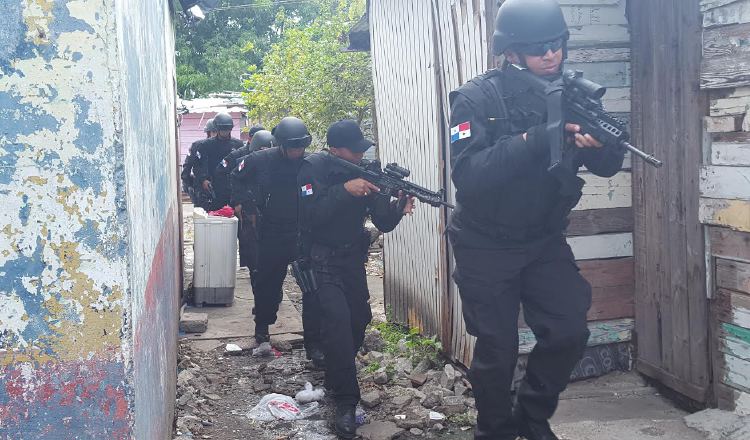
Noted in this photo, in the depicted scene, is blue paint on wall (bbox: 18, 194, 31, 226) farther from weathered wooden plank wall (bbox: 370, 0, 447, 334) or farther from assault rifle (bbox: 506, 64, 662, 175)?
weathered wooden plank wall (bbox: 370, 0, 447, 334)

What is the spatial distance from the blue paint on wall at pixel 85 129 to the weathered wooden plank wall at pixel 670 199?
323 centimetres

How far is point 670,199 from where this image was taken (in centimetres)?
464

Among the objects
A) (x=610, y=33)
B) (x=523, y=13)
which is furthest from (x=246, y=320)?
(x=523, y=13)

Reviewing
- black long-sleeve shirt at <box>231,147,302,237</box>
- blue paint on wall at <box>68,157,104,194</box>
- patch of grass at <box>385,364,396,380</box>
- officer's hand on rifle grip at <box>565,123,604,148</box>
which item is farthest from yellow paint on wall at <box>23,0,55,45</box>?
black long-sleeve shirt at <box>231,147,302,237</box>

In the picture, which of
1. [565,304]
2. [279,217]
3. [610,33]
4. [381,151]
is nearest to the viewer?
[565,304]

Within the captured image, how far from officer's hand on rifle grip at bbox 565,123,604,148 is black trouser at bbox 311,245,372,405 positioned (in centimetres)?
218

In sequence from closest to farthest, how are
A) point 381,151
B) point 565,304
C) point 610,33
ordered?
point 565,304
point 610,33
point 381,151

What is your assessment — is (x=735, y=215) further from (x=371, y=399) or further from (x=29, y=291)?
(x=29, y=291)

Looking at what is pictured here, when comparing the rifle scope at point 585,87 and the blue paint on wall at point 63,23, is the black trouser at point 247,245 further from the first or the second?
the blue paint on wall at point 63,23

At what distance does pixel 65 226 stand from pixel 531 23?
220cm

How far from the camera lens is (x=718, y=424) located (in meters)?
4.07

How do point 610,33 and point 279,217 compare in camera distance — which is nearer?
point 610,33

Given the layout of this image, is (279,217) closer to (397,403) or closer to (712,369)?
(397,403)

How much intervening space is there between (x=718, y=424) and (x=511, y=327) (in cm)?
135
